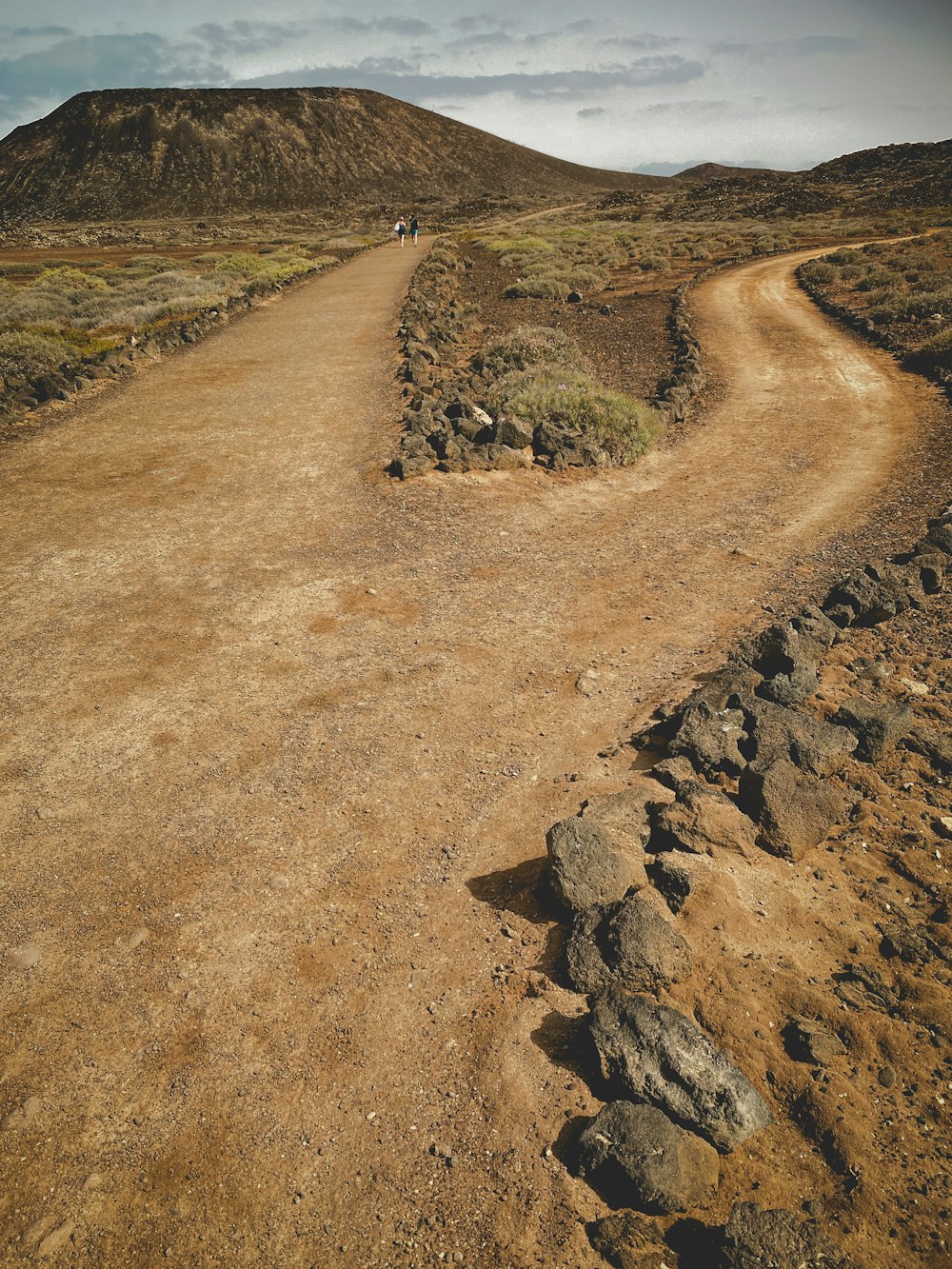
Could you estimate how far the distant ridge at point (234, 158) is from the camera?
108m

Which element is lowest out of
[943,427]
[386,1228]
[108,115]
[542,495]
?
[386,1228]

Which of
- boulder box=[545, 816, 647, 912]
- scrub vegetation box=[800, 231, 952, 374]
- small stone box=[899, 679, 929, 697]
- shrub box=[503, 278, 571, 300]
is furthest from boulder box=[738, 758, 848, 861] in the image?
shrub box=[503, 278, 571, 300]

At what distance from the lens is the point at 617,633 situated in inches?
314

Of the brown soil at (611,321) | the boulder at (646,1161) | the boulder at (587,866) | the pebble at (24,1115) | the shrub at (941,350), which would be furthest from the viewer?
the brown soil at (611,321)

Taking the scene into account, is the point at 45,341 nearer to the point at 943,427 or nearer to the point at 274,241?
the point at 943,427

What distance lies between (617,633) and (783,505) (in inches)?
201

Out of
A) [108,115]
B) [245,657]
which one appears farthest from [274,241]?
[108,115]

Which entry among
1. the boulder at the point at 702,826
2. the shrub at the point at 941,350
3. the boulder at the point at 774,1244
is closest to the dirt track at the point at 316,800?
the boulder at the point at 774,1244

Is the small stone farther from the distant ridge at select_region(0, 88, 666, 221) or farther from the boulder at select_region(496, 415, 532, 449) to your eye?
the distant ridge at select_region(0, 88, 666, 221)

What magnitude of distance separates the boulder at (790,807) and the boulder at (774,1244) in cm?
244

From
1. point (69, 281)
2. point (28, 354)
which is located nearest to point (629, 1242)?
point (28, 354)

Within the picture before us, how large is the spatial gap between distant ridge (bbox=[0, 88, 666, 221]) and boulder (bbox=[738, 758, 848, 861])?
11880 centimetres

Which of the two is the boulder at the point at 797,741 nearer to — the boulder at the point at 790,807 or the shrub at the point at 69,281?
the boulder at the point at 790,807

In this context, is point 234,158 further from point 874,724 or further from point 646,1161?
point 646,1161
